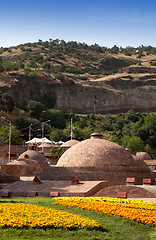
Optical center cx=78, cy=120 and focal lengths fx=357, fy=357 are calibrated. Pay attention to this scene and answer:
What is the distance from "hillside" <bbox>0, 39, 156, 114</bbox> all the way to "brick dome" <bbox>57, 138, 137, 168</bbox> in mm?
49148

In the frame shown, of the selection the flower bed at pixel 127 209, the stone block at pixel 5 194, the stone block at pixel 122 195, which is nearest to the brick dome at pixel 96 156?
the stone block at pixel 122 195

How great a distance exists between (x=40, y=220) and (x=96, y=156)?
Answer: 1291 cm

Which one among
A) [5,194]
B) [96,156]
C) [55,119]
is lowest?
[5,194]

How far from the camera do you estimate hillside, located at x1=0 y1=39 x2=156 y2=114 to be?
76.0m

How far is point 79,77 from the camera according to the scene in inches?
3647

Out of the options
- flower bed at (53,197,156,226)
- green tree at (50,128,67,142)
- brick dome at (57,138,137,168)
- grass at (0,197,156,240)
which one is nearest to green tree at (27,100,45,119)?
green tree at (50,128,67,142)

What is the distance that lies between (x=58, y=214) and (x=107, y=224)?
1.38 m

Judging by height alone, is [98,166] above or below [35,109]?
below

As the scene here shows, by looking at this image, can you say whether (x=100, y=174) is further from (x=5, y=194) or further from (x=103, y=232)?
(x=103, y=232)

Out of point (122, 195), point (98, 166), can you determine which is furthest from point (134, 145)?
point (122, 195)

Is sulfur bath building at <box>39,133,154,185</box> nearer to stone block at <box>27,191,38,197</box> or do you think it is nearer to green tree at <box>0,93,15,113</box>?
stone block at <box>27,191,38,197</box>

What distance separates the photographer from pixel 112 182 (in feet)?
67.3

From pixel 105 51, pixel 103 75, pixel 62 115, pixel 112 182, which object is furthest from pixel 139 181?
pixel 105 51

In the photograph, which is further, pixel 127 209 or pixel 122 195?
pixel 122 195
